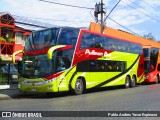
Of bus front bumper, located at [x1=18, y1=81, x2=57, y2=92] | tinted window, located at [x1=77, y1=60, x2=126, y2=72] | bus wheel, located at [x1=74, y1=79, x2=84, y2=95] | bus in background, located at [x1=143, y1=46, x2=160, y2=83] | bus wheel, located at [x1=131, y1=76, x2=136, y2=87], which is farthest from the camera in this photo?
bus in background, located at [x1=143, y1=46, x2=160, y2=83]

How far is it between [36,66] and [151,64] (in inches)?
668

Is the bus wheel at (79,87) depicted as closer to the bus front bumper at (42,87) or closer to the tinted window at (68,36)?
the bus front bumper at (42,87)

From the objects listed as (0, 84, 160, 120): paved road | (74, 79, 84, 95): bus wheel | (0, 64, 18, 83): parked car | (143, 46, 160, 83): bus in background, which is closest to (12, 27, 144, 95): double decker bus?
(74, 79, 84, 95): bus wheel

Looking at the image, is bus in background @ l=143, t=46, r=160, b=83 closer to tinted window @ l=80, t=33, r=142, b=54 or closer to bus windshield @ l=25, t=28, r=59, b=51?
tinted window @ l=80, t=33, r=142, b=54

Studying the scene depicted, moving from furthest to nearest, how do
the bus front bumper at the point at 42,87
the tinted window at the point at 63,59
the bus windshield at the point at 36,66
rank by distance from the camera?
1. the tinted window at the point at 63,59
2. the bus windshield at the point at 36,66
3. the bus front bumper at the point at 42,87

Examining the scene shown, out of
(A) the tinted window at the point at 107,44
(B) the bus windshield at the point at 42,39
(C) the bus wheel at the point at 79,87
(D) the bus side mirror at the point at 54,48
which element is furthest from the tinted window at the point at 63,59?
(C) the bus wheel at the point at 79,87

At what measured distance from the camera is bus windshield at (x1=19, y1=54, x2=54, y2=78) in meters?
18.9

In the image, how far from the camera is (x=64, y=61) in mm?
19453

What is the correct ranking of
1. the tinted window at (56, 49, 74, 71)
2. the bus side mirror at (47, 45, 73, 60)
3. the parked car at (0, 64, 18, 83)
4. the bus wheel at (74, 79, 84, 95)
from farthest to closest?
the parked car at (0, 64, 18, 83) → the bus wheel at (74, 79, 84, 95) → the tinted window at (56, 49, 74, 71) → the bus side mirror at (47, 45, 73, 60)

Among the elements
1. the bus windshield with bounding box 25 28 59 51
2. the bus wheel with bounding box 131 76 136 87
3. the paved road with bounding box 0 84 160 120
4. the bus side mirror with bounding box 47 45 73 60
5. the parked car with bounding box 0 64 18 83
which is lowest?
the paved road with bounding box 0 84 160 120

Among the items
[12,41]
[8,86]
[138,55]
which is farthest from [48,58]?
[12,41]

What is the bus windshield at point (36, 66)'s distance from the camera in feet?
61.9

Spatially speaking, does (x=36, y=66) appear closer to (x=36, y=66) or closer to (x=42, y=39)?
(x=36, y=66)

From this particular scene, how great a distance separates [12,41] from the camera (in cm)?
4288
